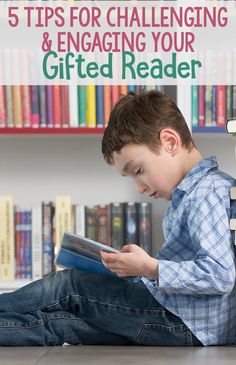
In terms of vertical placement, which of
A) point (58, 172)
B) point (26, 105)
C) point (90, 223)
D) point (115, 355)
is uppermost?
point (26, 105)

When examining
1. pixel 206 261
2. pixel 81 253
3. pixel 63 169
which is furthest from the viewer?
pixel 63 169

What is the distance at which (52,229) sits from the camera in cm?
230

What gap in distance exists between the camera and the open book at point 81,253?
1.40 m

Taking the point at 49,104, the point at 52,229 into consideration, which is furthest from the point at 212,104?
the point at 52,229

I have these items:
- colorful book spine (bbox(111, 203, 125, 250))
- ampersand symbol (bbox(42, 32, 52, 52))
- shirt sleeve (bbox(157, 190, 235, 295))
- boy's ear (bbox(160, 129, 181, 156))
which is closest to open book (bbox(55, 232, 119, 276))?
shirt sleeve (bbox(157, 190, 235, 295))

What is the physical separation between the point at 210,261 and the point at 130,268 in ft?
0.49

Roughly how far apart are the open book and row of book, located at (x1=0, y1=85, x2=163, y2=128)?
0.80 metres

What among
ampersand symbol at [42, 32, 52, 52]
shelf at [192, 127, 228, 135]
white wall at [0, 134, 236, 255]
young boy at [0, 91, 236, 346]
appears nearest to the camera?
young boy at [0, 91, 236, 346]

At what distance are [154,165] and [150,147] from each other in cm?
4

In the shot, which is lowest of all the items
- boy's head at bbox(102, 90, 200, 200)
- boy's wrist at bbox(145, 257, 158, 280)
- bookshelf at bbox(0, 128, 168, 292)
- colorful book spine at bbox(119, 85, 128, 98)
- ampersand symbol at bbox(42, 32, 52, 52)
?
boy's wrist at bbox(145, 257, 158, 280)

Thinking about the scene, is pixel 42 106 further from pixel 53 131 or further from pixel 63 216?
pixel 63 216

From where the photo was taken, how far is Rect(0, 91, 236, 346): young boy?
1.36 metres

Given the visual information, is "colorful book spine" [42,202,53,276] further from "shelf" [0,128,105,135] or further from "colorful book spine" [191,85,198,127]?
"colorful book spine" [191,85,198,127]

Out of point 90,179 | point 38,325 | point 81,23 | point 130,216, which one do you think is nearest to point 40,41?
point 81,23
